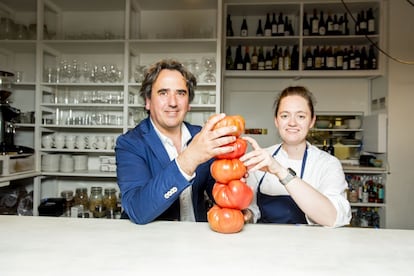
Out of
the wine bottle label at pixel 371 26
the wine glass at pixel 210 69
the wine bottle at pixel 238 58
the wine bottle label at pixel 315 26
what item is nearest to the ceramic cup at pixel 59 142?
the wine glass at pixel 210 69

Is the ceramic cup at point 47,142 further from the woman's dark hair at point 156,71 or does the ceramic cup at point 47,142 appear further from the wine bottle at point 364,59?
the wine bottle at point 364,59

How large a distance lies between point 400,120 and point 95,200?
9.40ft

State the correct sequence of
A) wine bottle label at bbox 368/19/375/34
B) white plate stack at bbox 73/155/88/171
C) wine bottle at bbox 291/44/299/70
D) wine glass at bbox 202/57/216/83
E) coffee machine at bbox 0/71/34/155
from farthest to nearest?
wine bottle at bbox 291/44/299/70 → wine bottle label at bbox 368/19/375/34 → white plate stack at bbox 73/155/88/171 → wine glass at bbox 202/57/216/83 → coffee machine at bbox 0/71/34/155

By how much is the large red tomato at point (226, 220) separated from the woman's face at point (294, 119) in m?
0.51

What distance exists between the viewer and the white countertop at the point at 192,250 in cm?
57

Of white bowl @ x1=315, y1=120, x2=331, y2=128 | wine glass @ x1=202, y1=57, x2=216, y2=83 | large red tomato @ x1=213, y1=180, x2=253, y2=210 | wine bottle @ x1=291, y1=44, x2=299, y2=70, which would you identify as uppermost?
wine bottle @ x1=291, y1=44, x2=299, y2=70

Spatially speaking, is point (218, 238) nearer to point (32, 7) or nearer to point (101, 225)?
point (101, 225)

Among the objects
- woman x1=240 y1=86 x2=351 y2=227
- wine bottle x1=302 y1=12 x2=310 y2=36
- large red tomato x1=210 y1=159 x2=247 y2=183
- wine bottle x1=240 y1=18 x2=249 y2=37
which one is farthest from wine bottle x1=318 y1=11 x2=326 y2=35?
large red tomato x1=210 y1=159 x2=247 y2=183

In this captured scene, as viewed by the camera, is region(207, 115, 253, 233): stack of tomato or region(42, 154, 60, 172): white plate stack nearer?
region(207, 115, 253, 233): stack of tomato

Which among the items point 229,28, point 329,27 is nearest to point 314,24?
point 329,27

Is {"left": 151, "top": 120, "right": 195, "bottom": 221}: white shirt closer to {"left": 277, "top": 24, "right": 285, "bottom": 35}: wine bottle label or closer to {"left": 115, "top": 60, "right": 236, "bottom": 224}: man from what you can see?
{"left": 115, "top": 60, "right": 236, "bottom": 224}: man

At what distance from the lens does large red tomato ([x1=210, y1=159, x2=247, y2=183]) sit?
0.75 meters

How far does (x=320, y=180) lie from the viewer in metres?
1.12

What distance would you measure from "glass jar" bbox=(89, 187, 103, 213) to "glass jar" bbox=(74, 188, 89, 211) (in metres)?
0.06
